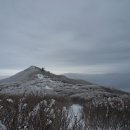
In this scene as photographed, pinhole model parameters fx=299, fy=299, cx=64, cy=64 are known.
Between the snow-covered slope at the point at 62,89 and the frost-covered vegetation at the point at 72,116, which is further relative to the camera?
the snow-covered slope at the point at 62,89

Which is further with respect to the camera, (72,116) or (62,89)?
(62,89)

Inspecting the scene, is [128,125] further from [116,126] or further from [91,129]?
[91,129]

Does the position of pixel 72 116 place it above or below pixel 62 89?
below

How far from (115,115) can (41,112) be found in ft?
21.4

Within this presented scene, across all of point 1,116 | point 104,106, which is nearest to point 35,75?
point 104,106

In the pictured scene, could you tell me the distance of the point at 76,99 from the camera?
2670 centimetres

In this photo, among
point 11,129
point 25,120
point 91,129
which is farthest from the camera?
point 91,129

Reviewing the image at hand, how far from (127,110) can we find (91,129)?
319 centimetres

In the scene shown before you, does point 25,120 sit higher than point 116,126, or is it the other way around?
point 25,120

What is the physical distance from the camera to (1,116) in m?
8.01

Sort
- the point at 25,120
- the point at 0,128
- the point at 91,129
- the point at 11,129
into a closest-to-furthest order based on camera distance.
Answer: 1. the point at 0,128
2. the point at 11,129
3. the point at 25,120
4. the point at 91,129

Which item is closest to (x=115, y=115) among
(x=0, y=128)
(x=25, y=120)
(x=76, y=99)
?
(x=25, y=120)

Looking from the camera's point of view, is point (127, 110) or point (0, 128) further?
point (127, 110)

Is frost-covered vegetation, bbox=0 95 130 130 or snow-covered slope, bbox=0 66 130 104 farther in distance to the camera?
snow-covered slope, bbox=0 66 130 104
